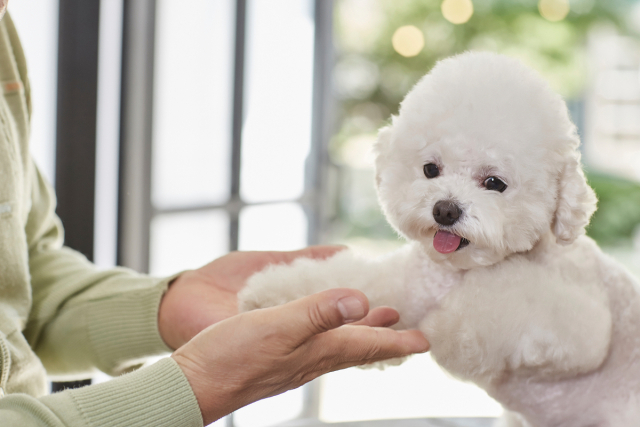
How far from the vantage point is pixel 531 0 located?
4.95 m

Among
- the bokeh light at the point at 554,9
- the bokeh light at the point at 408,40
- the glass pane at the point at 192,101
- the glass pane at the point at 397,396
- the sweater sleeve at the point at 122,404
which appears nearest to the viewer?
the sweater sleeve at the point at 122,404

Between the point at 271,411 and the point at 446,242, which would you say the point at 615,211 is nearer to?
the point at 271,411

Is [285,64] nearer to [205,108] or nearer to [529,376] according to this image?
[205,108]

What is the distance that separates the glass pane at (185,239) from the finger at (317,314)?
61.2 inches

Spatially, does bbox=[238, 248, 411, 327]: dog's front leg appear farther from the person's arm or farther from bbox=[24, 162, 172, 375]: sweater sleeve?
bbox=[24, 162, 172, 375]: sweater sleeve

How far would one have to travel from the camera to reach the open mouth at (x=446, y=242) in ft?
2.60

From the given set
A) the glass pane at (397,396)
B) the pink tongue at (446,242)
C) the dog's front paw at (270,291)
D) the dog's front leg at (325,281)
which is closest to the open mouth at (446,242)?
the pink tongue at (446,242)

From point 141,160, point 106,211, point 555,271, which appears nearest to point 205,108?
point 141,160

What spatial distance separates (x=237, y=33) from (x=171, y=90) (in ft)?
1.65

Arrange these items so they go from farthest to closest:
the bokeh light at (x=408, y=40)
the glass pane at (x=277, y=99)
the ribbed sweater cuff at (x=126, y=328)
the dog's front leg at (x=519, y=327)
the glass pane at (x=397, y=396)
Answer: the bokeh light at (x=408, y=40) < the glass pane at (x=397, y=396) < the glass pane at (x=277, y=99) < the ribbed sweater cuff at (x=126, y=328) < the dog's front leg at (x=519, y=327)

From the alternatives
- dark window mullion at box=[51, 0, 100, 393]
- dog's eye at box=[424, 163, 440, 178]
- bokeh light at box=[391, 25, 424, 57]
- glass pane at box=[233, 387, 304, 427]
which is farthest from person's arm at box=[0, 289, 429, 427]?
bokeh light at box=[391, 25, 424, 57]

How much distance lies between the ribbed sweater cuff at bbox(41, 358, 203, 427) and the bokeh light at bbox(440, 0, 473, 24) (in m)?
4.39

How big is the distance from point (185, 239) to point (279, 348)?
5.95ft

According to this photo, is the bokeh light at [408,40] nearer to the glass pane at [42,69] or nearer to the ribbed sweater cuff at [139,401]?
the glass pane at [42,69]
